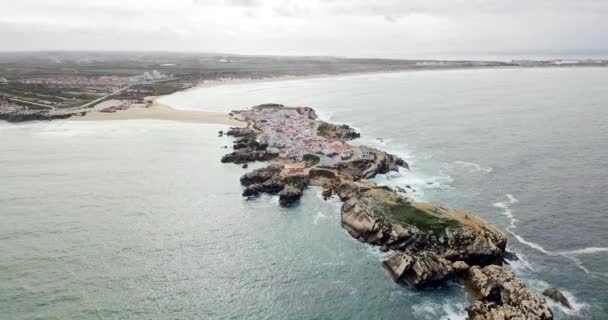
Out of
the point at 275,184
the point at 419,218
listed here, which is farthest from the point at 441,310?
the point at 275,184

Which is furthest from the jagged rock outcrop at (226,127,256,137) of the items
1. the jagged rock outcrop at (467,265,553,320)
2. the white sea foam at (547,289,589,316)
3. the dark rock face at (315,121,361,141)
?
the white sea foam at (547,289,589,316)

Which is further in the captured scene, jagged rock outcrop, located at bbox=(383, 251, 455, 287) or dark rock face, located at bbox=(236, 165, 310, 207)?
dark rock face, located at bbox=(236, 165, 310, 207)

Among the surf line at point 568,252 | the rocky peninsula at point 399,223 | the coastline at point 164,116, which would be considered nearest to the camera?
the rocky peninsula at point 399,223

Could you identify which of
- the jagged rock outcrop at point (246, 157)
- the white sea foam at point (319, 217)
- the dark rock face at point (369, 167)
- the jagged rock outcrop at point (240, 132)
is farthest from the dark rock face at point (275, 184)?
the jagged rock outcrop at point (240, 132)

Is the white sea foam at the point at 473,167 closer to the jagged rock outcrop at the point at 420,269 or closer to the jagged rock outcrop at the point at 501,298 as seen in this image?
the jagged rock outcrop at the point at 420,269

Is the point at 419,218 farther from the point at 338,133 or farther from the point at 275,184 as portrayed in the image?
the point at 338,133

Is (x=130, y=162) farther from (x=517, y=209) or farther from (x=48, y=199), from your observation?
(x=517, y=209)

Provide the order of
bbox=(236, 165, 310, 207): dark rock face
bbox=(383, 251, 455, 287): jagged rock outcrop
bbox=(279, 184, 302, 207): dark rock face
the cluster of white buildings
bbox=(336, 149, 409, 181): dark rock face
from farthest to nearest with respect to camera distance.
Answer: the cluster of white buildings < bbox=(336, 149, 409, 181): dark rock face < bbox=(236, 165, 310, 207): dark rock face < bbox=(279, 184, 302, 207): dark rock face < bbox=(383, 251, 455, 287): jagged rock outcrop

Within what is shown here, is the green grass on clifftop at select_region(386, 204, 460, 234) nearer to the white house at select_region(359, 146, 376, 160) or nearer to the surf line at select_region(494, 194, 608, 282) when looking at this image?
the surf line at select_region(494, 194, 608, 282)
